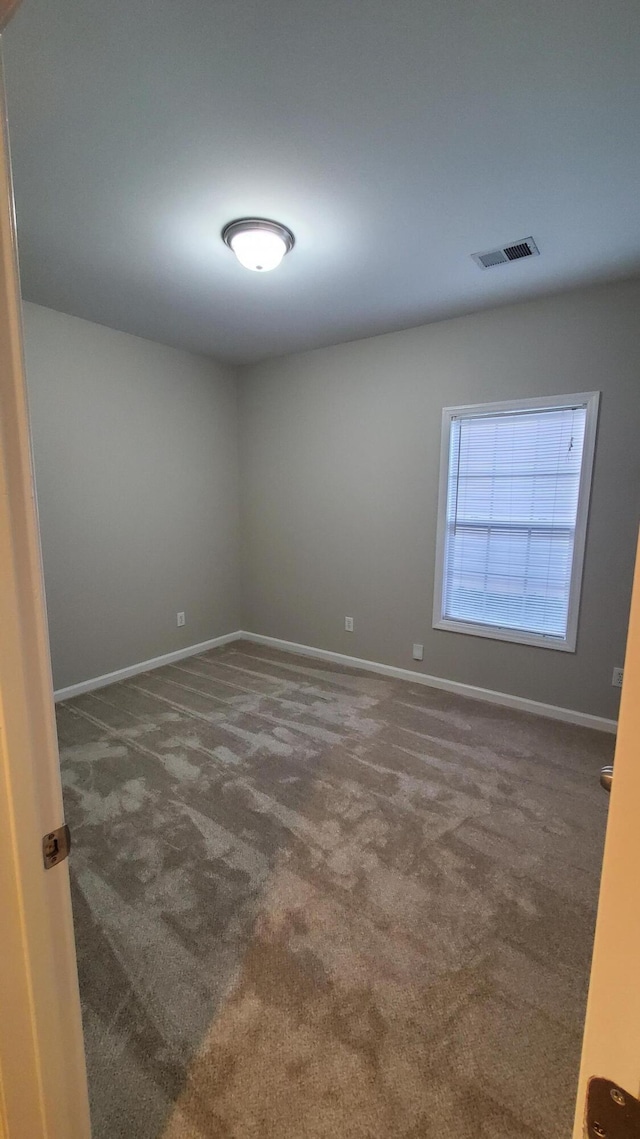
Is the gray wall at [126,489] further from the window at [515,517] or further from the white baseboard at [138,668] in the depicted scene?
the window at [515,517]

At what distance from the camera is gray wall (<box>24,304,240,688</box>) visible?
3.13 meters

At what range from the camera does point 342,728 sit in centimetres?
290

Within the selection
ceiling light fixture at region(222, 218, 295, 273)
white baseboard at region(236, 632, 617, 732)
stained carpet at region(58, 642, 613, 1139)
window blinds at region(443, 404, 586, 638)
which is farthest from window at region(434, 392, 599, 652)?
ceiling light fixture at region(222, 218, 295, 273)

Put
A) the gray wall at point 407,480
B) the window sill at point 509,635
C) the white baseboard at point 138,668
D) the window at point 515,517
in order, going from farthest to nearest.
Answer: the white baseboard at point 138,668
the window sill at point 509,635
the window at point 515,517
the gray wall at point 407,480

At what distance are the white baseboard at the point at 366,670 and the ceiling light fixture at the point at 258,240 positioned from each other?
2.88m

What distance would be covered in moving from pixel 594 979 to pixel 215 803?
6.78ft

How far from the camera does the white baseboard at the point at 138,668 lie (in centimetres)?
333

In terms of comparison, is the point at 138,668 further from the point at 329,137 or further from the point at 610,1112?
the point at 610,1112

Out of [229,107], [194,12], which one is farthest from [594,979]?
[229,107]

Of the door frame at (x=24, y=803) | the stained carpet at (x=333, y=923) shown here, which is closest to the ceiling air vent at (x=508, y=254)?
the door frame at (x=24, y=803)

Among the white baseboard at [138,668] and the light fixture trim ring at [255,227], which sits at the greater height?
the light fixture trim ring at [255,227]

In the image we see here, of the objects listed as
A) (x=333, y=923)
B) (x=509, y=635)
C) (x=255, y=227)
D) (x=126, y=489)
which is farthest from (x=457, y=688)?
(x=255, y=227)

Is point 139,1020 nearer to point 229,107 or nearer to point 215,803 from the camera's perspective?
point 215,803

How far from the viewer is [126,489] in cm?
357
